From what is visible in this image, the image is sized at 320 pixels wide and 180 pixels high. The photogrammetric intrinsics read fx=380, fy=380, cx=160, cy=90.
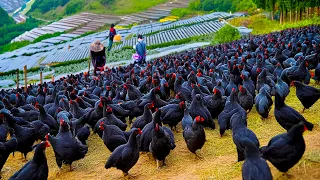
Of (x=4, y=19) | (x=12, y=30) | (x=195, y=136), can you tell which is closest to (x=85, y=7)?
(x=12, y=30)

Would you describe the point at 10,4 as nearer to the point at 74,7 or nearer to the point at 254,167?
the point at 74,7

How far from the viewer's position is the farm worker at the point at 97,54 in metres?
23.4

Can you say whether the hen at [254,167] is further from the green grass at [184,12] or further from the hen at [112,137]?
the green grass at [184,12]

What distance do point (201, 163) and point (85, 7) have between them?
111m

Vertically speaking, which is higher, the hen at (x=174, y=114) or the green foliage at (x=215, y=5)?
the green foliage at (x=215, y=5)

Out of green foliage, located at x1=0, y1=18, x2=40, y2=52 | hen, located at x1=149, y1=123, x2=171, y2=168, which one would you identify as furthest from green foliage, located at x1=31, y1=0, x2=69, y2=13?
hen, located at x1=149, y1=123, x2=171, y2=168

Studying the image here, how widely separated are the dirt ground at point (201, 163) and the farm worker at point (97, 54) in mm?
11568

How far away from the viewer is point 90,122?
41.6 ft

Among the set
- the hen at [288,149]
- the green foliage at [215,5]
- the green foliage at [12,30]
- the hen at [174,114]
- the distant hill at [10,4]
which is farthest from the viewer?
the distant hill at [10,4]

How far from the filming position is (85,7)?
379 feet

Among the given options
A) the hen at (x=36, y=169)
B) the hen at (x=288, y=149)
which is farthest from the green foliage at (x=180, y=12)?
the hen at (x=288, y=149)

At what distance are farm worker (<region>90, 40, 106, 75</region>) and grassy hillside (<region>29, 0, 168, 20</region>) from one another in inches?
3208

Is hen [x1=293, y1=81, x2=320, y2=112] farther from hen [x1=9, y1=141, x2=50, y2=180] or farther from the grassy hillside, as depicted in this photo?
the grassy hillside

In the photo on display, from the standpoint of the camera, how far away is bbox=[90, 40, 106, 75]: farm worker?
2338 centimetres
